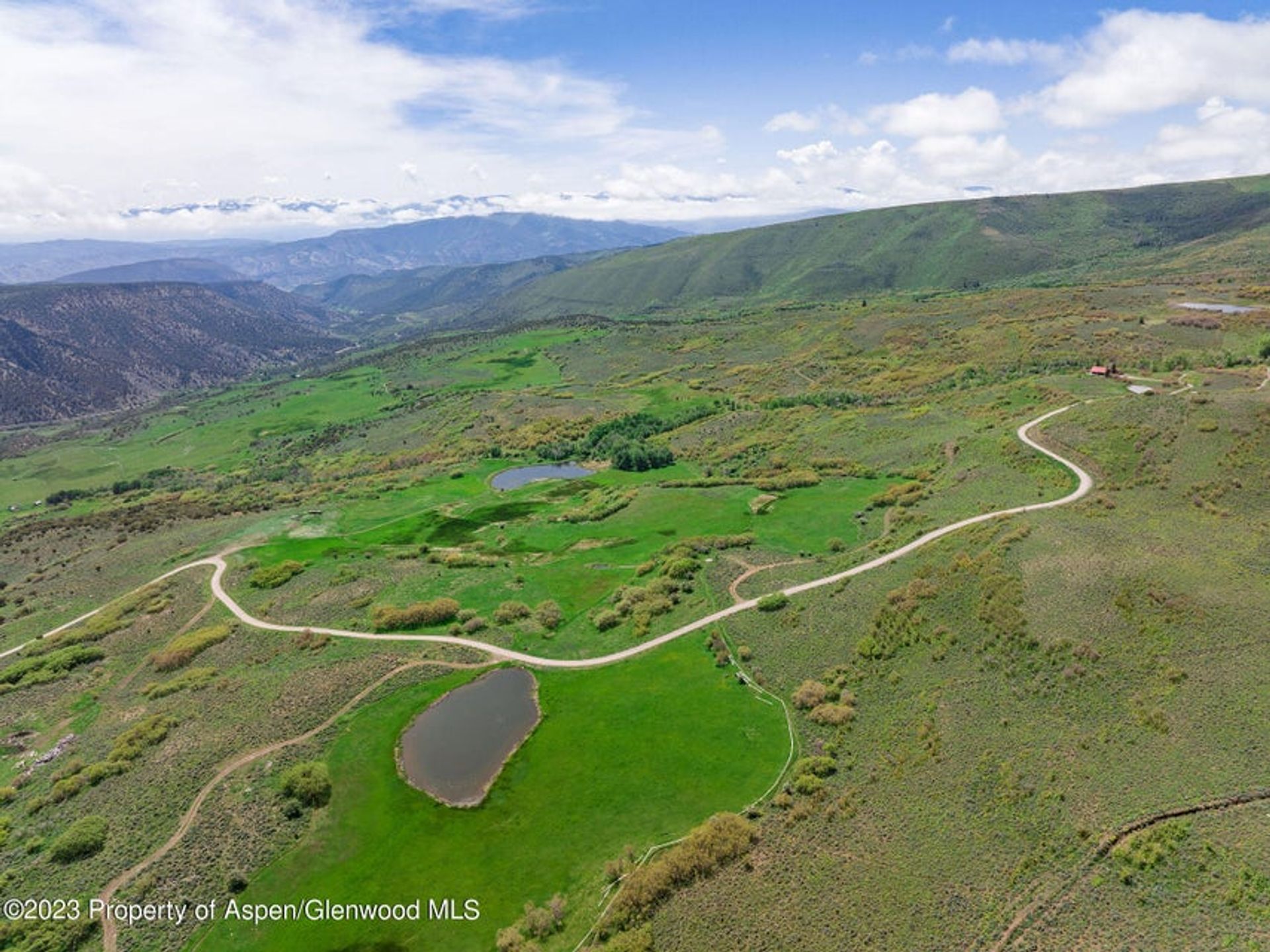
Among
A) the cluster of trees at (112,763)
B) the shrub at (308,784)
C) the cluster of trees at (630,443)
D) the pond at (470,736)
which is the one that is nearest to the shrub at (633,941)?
the pond at (470,736)

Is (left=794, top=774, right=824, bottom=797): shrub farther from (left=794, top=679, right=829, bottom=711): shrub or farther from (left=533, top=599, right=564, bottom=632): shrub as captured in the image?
(left=533, top=599, right=564, bottom=632): shrub

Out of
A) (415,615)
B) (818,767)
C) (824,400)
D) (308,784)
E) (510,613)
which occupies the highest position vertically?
(824,400)

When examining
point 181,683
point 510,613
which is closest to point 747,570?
point 510,613

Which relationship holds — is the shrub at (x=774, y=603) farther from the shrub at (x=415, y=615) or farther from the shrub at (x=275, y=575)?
the shrub at (x=275, y=575)

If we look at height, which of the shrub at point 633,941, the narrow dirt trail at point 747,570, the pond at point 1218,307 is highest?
the pond at point 1218,307

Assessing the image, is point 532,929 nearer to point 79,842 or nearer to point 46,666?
point 79,842

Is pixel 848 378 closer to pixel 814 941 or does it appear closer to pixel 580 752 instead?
pixel 580 752
